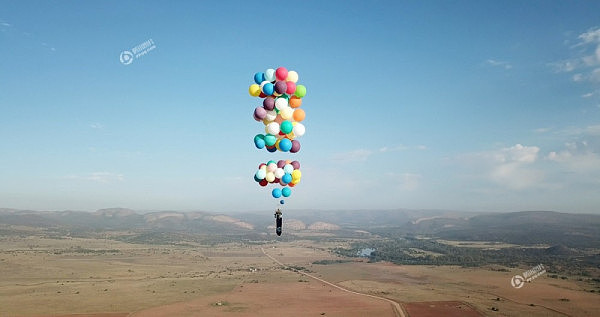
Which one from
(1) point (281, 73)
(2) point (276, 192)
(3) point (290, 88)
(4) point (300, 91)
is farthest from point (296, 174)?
(1) point (281, 73)

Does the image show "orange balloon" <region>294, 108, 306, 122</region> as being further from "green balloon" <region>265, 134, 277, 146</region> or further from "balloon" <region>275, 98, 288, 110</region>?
"green balloon" <region>265, 134, 277, 146</region>

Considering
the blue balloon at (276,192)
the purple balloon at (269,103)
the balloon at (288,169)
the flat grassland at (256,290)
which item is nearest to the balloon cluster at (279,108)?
the purple balloon at (269,103)

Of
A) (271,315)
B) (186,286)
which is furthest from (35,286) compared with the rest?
(271,315)

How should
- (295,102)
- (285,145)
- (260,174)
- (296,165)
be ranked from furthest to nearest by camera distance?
(296,165)
(260,174)
(295,102)
(285,145)

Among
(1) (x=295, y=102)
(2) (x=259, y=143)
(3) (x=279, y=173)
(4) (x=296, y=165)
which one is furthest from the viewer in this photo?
(4) (x=296, y=165)

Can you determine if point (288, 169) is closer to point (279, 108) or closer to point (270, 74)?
point (279, 108)
